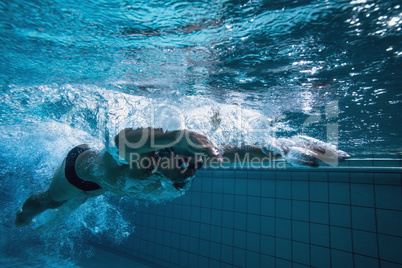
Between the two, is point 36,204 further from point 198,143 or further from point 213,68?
point 213,68

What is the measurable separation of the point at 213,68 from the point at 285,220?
16.5 feet

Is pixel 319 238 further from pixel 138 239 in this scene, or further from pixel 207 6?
pixel 138 239

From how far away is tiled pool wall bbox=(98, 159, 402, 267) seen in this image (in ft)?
17.0

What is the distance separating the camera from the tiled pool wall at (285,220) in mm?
5188

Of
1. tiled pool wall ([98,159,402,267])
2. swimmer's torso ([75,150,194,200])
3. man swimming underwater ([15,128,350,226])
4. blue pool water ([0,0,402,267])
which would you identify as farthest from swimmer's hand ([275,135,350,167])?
tiled pool wall ([98,159,402,267])

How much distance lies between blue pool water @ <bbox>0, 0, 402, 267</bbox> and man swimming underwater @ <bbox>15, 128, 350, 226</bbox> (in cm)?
25

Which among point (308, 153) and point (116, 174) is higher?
point (308, 153)

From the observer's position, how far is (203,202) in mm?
7957

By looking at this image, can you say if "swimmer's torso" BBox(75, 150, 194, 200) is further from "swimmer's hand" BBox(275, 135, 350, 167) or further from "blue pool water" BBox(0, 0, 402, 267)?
"swimmer's hand" BBox(275, 135, 350, 167)

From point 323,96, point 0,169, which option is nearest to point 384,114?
point 323,96

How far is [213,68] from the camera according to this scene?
3.45 m

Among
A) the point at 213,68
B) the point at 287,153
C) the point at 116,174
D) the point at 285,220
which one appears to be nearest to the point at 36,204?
the point at 116,174

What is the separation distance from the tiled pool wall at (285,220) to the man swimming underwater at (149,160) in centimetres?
309

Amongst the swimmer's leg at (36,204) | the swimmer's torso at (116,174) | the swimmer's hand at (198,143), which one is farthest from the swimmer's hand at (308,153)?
the swimmer's leg at (36,204)
